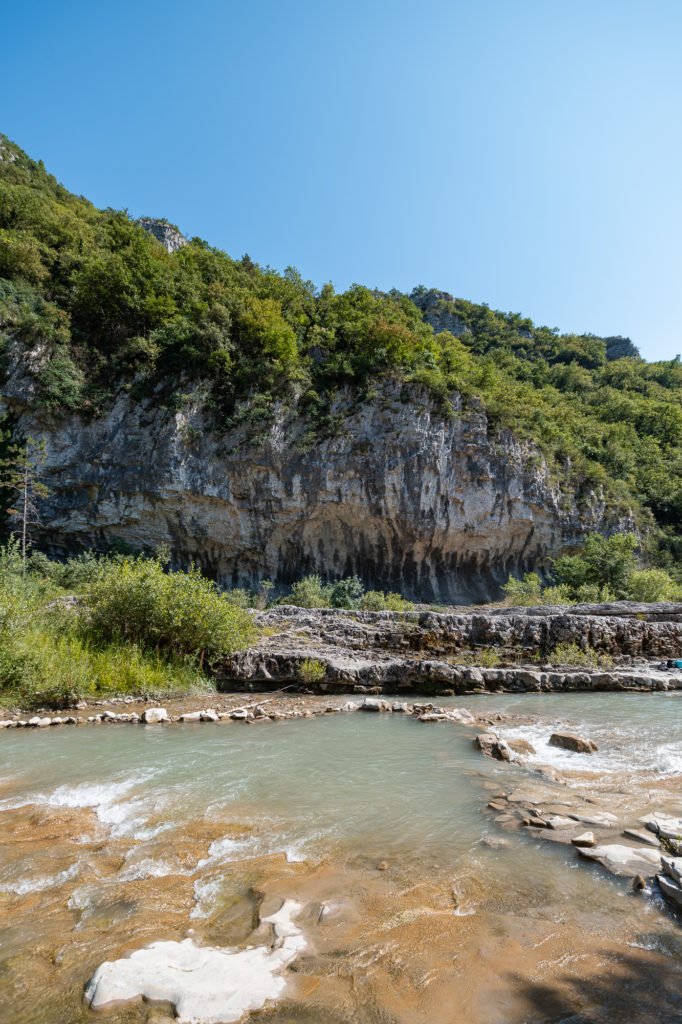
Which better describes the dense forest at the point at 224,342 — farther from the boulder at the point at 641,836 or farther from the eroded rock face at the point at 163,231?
the boulder at the point at 641,836

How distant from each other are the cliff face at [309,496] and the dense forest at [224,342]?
1581mm

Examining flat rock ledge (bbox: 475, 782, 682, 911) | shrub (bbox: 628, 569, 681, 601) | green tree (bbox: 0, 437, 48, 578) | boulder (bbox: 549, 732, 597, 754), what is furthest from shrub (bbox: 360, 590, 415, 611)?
green tree (bbox: 0, 437, 48, 578)

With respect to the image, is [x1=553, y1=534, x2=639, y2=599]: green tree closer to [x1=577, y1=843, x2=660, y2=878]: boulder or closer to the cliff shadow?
[x1=577, y1=843, x2=660, y2=878]: boulder

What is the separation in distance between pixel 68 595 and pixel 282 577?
45.0ft

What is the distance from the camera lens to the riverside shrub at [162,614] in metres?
13.2

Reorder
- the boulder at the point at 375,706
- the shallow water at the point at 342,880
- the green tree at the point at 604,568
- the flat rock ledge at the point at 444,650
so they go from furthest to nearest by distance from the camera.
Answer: the green tree at the point at 604,568, the flat rock ledge at the point at 444,650, the boulder at the point at 375,706, the shallow water at the point at 342,880

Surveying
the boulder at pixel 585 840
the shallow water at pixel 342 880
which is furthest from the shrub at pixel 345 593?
the boulder at pixel 585 840

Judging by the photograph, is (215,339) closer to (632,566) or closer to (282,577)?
(282,577)

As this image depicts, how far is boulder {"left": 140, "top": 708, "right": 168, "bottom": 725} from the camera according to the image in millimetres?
10422

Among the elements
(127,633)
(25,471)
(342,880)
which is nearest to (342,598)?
(127,633)

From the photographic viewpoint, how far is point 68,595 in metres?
16.7

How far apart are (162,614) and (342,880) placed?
35.1 ft

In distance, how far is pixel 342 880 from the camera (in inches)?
147

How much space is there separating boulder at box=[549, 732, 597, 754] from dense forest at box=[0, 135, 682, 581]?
23.7 meters
